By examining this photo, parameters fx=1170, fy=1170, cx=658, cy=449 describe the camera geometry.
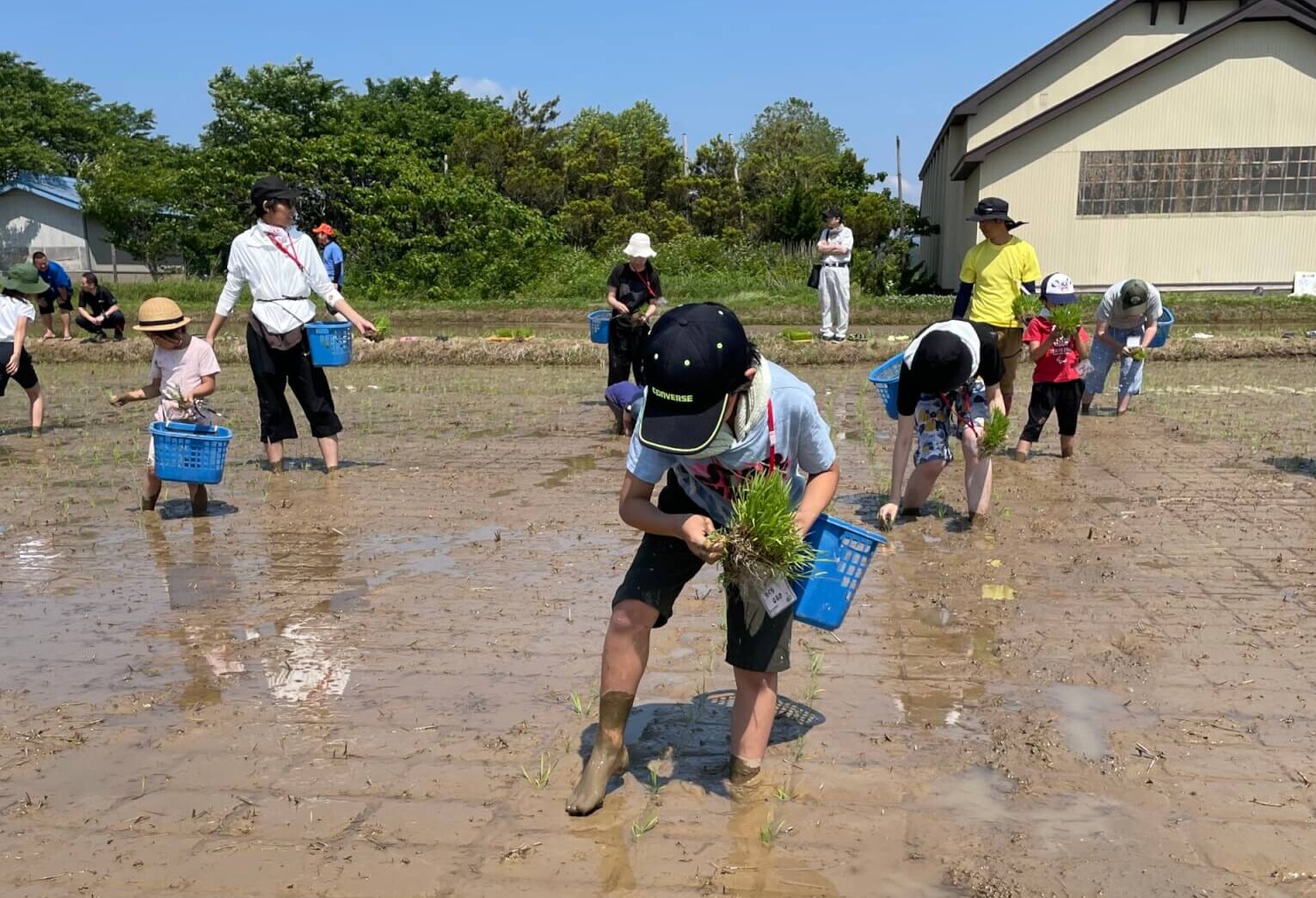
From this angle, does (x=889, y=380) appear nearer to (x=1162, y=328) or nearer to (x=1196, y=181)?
(x=1162, y=328)

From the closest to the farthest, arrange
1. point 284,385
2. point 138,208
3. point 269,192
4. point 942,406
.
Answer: point 942,406 → point 269,192 → point 284,385 → point 138,208

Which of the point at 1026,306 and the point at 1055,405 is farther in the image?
the point at 1055,405

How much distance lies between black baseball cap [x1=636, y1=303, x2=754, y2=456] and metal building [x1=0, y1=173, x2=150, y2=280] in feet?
155

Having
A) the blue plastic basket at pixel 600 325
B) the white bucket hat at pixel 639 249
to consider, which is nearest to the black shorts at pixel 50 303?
the blue plastic basket at pixel 600 325

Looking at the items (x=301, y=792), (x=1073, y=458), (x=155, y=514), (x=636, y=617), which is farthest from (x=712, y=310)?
(x=1073, y=458)

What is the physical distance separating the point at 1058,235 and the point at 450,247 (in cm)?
1436

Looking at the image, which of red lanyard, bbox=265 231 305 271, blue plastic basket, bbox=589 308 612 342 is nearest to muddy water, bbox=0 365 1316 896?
red lanyard, bbox=265 231 305 271

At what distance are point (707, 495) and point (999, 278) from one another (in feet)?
18.1

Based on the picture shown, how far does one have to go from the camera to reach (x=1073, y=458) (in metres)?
9.02

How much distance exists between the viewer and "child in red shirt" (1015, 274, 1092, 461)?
8547 millimetres

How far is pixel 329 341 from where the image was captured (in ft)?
27.3

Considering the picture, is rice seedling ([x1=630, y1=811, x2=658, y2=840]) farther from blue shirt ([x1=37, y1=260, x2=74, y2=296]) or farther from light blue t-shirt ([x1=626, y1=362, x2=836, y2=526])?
blue shirt ([x1=37, y1=260, x2=74, y2=296])

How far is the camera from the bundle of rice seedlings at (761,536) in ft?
10.9

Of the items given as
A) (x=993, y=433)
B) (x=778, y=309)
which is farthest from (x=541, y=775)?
(x=778, y=309)
